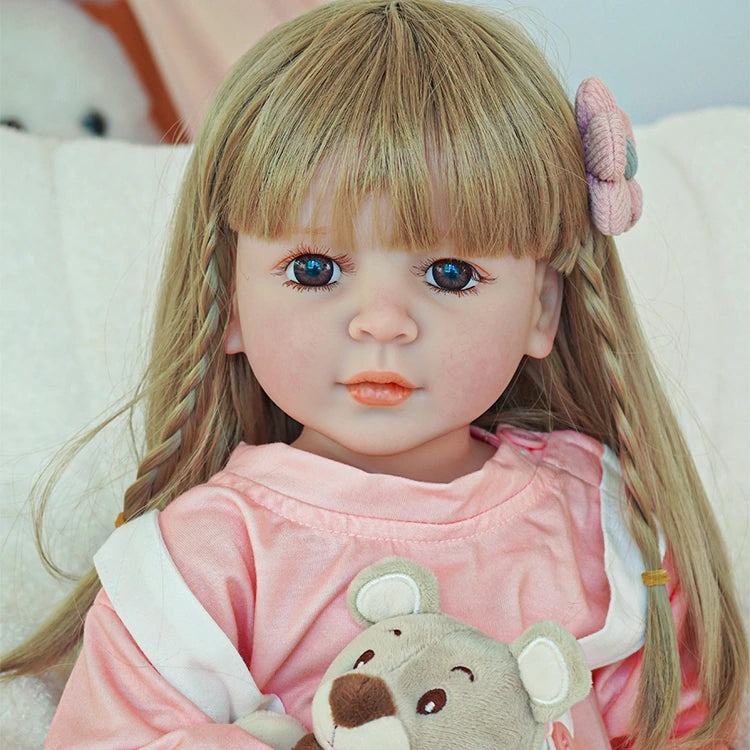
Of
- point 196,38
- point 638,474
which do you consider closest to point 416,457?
point 638,474

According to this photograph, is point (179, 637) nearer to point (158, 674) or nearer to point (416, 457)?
point (158, 674)

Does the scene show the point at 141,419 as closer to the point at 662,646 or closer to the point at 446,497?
the point at 446,497

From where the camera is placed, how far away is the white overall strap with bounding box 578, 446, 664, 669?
1047mm

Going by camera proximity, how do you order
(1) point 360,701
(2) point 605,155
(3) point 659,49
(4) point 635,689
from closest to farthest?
(1) point 360,701 → (2) point 605,155 → (4) point 635,689 → (3) point 659,49

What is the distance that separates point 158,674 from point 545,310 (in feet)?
1.54

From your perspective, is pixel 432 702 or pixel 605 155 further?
pixel 605 155

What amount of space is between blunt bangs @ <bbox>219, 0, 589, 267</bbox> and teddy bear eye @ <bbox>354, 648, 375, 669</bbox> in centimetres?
30

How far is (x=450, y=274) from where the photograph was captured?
3.06ft

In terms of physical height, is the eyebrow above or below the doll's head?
below

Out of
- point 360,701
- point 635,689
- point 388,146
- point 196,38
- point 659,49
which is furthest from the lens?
point 196,38

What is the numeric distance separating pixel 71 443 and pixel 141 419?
0.08 m

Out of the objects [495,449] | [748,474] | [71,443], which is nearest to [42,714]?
[71,443]

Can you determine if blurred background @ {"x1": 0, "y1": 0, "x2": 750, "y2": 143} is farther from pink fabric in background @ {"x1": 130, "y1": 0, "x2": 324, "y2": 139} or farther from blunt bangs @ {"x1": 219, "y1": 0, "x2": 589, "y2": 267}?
blunt bangs @ {"x1": 219, "y1": 0, "x2": 589, "y2": 267}

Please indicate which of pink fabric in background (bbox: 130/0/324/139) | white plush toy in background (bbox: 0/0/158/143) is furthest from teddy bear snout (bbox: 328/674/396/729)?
white plush toy in background (bbox: 0/0/158/143)
